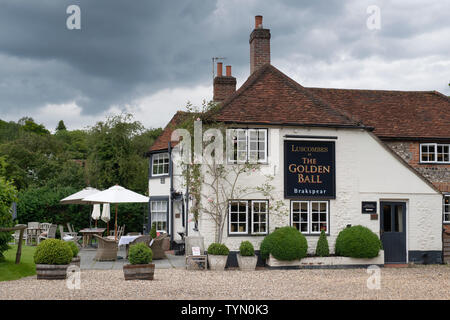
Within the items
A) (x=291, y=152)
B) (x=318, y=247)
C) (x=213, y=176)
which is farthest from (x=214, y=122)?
(x=318, y=247)

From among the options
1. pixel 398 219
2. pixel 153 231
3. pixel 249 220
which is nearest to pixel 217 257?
pixel 249 220

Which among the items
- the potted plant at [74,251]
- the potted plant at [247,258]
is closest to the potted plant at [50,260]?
the potted plant at [74,251]

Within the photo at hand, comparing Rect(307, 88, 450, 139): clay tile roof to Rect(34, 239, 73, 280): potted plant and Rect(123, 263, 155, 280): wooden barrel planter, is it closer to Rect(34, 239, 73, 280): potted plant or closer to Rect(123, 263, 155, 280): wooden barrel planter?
Rect(123, 263, 155, 280): wooden barrel planter

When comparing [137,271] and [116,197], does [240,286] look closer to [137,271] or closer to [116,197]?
[137,271]

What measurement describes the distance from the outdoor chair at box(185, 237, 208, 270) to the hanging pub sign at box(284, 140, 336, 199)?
337cm

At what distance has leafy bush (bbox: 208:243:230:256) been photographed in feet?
54.0

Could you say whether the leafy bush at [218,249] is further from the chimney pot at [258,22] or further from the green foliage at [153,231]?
Answer: the chimney pot at [258,22]

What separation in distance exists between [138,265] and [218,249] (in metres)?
3.92

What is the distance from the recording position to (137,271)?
516 inches

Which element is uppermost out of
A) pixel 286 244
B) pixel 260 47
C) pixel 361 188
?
pixel 260 47

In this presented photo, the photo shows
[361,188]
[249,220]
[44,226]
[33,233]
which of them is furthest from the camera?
[44,226]

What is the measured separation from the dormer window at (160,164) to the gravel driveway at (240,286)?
961 cm

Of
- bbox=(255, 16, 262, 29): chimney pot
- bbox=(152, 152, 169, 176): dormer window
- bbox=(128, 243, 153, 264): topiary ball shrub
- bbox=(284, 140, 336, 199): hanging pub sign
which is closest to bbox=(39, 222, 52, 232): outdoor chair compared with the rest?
bbox=(152, 152, 169, 176): dormer window

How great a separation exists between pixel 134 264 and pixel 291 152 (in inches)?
290
